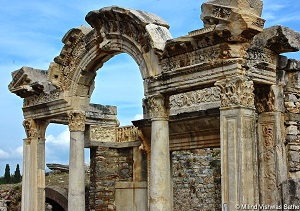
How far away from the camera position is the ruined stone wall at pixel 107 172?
17.8 meters

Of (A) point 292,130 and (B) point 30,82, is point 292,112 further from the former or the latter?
(B) point 30,82

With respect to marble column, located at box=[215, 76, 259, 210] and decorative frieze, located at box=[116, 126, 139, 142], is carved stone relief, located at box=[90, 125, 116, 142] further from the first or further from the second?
marble column, located at box=[215, 76, 259, 210]

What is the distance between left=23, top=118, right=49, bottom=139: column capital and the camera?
15461mm

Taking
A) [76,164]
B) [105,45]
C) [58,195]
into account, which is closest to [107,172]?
[58,195]

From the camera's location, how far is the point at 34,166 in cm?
1525

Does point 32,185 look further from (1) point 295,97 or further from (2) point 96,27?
(1) point 295,97

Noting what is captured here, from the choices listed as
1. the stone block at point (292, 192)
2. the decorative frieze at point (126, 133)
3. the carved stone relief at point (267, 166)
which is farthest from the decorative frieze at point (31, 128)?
the stone block at point (292, 192)

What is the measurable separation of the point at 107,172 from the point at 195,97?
4.70 metres

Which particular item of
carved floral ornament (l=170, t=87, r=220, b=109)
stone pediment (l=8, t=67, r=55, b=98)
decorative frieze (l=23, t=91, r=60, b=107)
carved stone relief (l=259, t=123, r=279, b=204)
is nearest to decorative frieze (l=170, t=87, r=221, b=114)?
carved floral ornament (l=170, t=87, r=220, b=109)

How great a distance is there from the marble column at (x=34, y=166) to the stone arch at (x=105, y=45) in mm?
2066

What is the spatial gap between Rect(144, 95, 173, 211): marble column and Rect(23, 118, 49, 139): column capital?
17.4ft

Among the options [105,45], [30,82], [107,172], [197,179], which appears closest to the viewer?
[105,45]

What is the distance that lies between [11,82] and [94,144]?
346 centimetres

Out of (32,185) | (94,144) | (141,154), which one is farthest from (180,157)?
(32,185)
